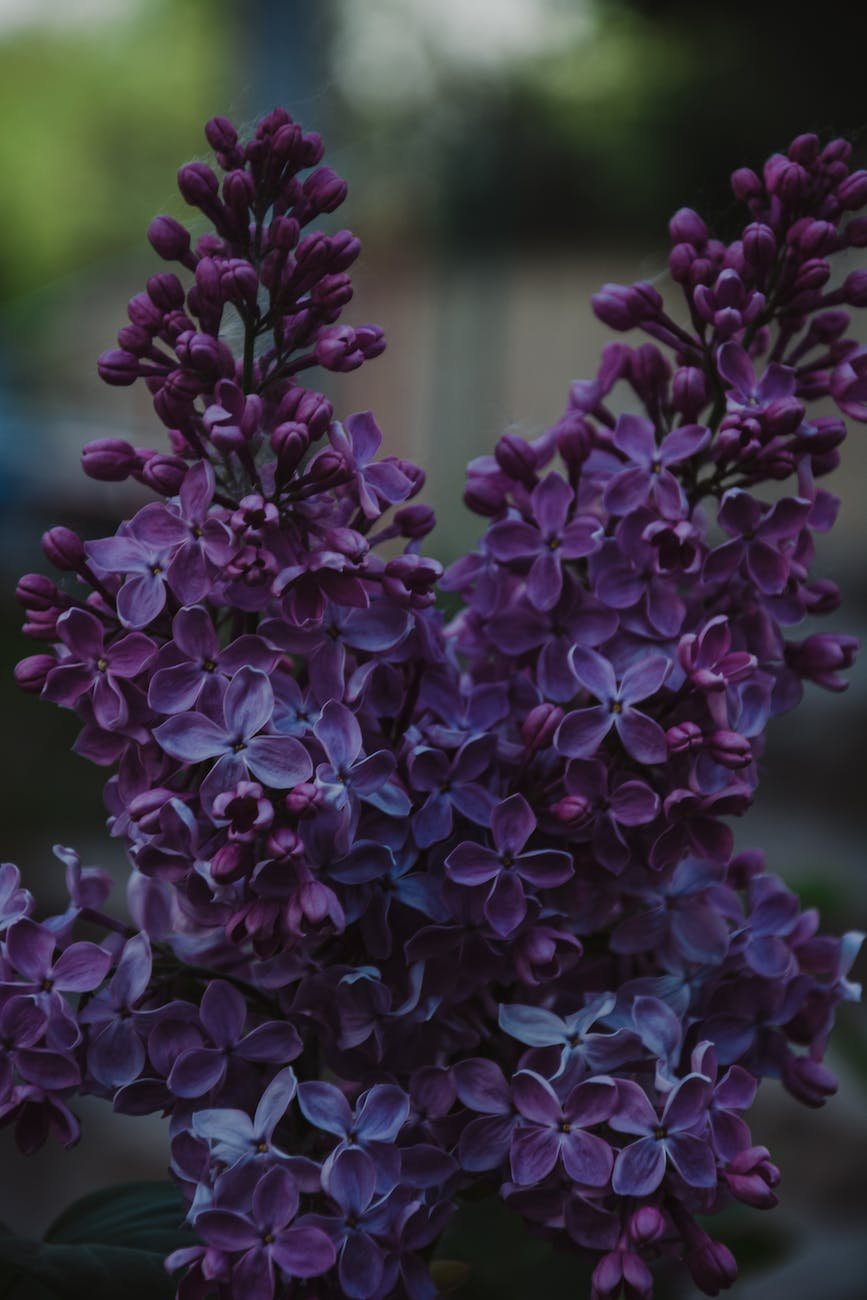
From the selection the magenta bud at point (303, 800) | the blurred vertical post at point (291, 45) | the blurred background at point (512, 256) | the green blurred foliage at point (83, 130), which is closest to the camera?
the magenta bud at point (303, 800)

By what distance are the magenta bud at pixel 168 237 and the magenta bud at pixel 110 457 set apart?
0.18 ft

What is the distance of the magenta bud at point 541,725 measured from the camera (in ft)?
1.15

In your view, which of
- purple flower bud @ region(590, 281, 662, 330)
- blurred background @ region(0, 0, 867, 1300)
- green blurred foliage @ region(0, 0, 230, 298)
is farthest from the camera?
green blurred foliage @ region(0, 0, 230, 298)

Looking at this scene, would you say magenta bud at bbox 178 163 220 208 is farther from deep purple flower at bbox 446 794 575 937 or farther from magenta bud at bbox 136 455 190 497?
deep purple flower at bbox 446 794 575 937

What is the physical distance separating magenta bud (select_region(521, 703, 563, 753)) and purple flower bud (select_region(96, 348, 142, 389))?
0.44 ft

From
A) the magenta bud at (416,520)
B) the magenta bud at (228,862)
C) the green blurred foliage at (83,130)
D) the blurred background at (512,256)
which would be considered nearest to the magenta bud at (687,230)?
the magenta bud at (416,520)

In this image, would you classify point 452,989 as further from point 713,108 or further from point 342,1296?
point 713,108

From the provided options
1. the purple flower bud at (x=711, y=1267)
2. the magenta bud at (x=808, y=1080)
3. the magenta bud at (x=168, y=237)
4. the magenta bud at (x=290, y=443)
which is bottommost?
the purple flower bud at (x=711, y=1267)

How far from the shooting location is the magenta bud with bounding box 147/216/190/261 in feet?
1.24

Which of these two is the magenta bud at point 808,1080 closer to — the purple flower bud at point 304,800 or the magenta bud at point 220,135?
the purple flower bud at point 304,800

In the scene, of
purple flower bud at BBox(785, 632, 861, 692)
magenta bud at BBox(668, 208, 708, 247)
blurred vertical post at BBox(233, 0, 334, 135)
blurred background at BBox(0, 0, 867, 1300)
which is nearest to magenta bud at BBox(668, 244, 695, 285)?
magenta bud at BBox(668, 208, 708, 247)

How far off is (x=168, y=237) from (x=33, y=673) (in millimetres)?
121

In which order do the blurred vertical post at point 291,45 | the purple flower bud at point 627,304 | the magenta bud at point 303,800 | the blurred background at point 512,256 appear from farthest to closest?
the blurred vertical post at point 291,45 < the blurred background at point 512,256 < the purple flower bud at point 627,304 < the magenta bud at point 303,800

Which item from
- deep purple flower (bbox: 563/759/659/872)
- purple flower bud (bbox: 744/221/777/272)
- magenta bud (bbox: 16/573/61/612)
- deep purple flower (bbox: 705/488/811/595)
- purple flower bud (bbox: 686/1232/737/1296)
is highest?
purple flower bud (bbox: 744/221/777/272)
